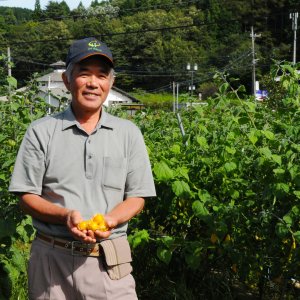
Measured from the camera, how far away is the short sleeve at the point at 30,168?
220cm

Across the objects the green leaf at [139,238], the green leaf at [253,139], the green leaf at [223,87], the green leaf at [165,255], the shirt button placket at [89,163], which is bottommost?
the green leaf at [165,255]

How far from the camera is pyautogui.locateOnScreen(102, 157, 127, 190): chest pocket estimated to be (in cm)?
223

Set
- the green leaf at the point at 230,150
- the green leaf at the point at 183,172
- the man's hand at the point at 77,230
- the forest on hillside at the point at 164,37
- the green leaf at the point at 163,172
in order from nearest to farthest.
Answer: the man's hand at the point at 77,230, the green leaf at the point at 163,172, the green leaf at the point at 183,172, the green leaf at the point at 230,150, the forest on hillside at the point at 164,37

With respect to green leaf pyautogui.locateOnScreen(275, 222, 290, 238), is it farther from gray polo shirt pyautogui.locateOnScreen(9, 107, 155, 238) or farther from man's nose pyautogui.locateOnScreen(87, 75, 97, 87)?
man's nose pyautogui.locateOnScreen(87, 75, 97, 87)

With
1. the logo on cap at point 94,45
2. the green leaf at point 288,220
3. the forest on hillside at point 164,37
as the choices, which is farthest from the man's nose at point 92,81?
the forest on hillside at point 164,37

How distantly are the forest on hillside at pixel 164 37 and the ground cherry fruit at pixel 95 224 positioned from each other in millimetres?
40417

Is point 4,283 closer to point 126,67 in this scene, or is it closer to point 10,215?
point 10,215

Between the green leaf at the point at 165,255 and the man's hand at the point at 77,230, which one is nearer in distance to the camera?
the man's hand at the point at 77,230

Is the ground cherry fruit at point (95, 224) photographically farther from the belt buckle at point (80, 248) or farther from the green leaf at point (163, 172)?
the green leaf at point (163, 172)

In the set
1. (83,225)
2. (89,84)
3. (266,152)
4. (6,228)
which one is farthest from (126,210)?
(266,152)

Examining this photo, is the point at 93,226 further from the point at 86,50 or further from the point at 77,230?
the point at 86,50

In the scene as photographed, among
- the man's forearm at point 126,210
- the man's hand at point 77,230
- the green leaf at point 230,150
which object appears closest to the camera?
the man's hand at point 77,230

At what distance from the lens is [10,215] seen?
9.79 feet

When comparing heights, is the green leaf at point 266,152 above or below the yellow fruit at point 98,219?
above
